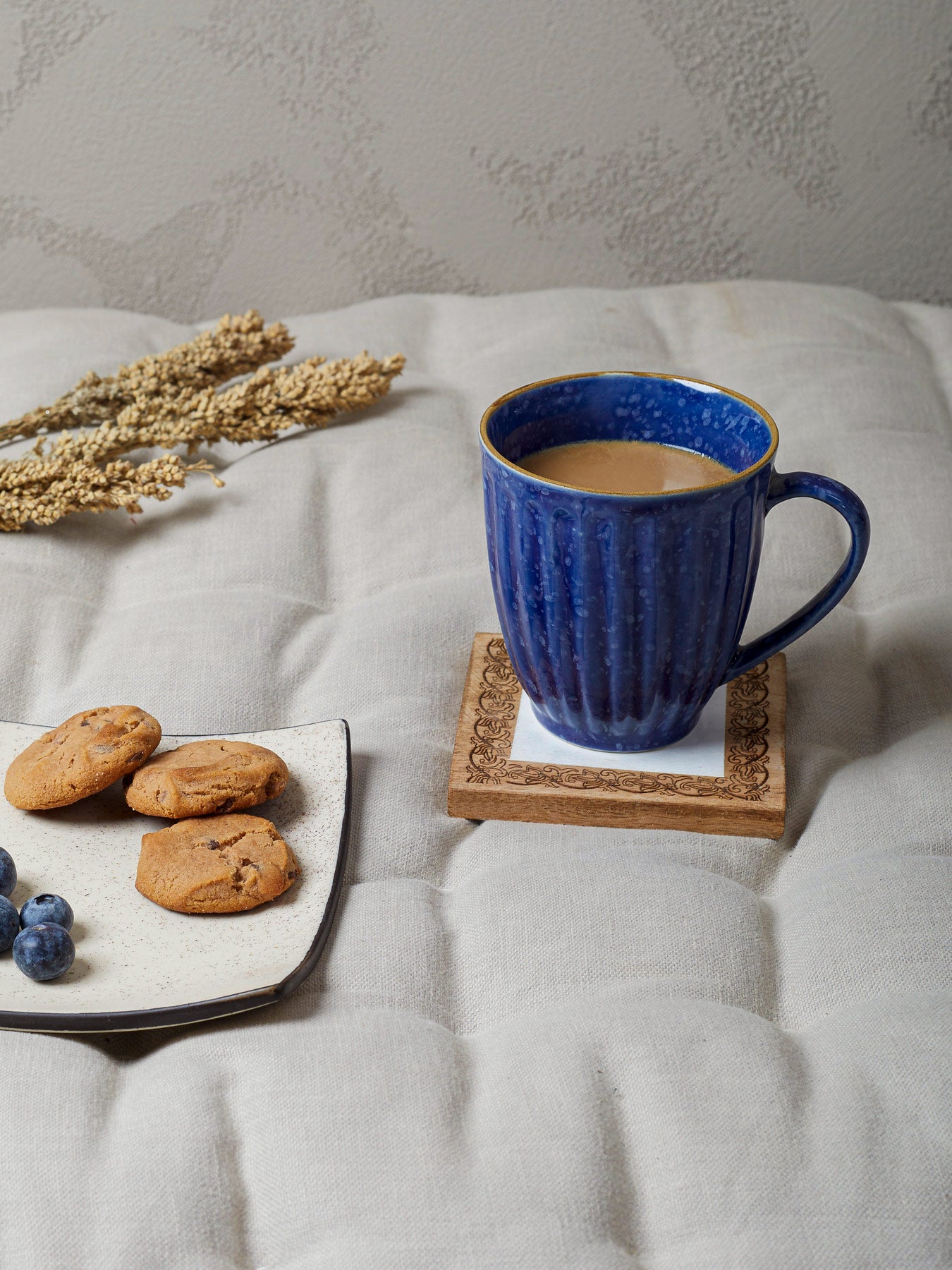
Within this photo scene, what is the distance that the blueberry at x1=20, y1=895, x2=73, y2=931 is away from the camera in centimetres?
56

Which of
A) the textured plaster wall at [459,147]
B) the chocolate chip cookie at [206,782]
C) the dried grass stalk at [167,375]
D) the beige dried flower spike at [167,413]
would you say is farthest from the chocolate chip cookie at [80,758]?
the textured plaster wall at [459,147]

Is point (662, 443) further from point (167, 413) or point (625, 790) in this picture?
point (167, 413)

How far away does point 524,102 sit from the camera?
1.34 meters

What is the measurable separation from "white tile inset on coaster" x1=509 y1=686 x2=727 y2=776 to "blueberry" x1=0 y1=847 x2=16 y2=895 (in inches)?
11.0

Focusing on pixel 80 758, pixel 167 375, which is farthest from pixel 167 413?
pixel 80 758

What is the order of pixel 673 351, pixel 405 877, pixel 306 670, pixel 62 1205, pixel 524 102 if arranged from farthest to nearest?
pixel 524 102 < pixel 673 351 < pixel 306 670 < pixel 405 877 < pixel 62 1205

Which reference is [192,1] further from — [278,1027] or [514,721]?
[278,1027]

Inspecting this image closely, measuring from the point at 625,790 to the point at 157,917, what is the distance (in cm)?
26

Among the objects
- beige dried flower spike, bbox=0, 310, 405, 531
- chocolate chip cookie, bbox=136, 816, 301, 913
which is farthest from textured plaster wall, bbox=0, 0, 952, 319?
chocolate chip cookie, bbox=136, 816, 301, 913

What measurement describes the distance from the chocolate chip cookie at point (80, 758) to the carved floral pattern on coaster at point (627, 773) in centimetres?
19

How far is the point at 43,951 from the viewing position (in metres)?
0.53

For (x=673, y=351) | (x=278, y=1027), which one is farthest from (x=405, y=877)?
(x=673, y=351)

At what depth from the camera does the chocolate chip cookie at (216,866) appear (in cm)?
57

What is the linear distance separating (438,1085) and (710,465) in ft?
1.24
